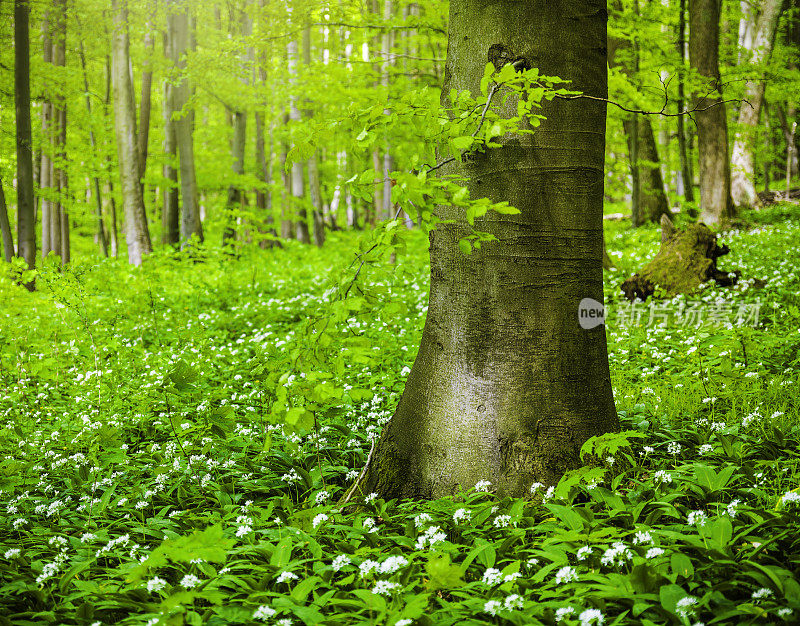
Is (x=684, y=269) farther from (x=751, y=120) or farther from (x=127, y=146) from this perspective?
(x=127, y=146)

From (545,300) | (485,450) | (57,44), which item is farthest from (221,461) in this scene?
(57,44)

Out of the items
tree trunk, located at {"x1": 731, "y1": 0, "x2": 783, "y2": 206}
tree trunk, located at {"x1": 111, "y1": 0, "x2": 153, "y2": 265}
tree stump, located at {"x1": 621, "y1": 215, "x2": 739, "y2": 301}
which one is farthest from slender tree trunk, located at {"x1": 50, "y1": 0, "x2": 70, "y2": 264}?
tree trunk, located at {"x1": 731, "y1": 0, "x2": 783, "y2": 206}

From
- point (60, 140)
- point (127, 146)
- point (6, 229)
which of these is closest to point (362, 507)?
point (6, 229)

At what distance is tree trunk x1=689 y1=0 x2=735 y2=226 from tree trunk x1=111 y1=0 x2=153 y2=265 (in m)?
11.3

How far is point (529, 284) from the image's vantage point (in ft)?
8.11

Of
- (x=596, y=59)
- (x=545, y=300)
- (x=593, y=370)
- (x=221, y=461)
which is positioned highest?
(x=596, y=59)

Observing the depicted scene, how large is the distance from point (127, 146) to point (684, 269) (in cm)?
1083

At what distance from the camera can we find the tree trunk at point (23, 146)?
9008 mm

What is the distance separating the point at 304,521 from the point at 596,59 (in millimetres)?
2468

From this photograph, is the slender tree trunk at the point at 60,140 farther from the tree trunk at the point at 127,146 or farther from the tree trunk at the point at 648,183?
the tree trunk at the point at 648,183

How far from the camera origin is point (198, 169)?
61.0 feet

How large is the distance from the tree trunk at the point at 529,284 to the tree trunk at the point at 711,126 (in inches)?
368

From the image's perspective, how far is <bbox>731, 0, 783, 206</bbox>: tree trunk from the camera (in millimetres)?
12516

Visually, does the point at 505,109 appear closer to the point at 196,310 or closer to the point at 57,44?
the point at 196,310
